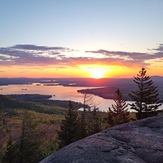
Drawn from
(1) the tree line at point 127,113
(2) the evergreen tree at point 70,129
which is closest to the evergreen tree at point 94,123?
(1) the tree line at point 127,113

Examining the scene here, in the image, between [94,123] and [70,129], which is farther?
[94,123]

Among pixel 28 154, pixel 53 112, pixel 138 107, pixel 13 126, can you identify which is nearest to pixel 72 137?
pixel 28 154

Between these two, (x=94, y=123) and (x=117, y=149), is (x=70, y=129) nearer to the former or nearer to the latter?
(x=94, y=123)

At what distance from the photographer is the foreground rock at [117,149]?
6.98m

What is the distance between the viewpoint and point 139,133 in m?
9.69

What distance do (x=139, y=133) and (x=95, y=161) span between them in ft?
12.0

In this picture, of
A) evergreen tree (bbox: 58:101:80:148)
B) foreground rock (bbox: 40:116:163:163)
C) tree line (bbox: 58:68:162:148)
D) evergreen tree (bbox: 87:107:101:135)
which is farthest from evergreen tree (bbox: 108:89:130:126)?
foreground rock (bbox: 40:116:163:163)

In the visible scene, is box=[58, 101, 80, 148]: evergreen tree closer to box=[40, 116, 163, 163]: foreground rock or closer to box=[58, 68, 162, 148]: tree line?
box=[58, 68, 162, 148]: tree line

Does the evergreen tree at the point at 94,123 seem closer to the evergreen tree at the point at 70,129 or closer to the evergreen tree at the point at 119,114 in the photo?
the evergreen tree at the point at 119,114

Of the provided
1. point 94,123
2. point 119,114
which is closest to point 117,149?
point 119,114

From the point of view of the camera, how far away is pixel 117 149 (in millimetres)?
7777

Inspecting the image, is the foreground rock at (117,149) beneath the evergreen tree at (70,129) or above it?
above

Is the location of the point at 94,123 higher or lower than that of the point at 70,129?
higher

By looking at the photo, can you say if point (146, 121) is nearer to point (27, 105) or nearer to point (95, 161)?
point (95, 161)
